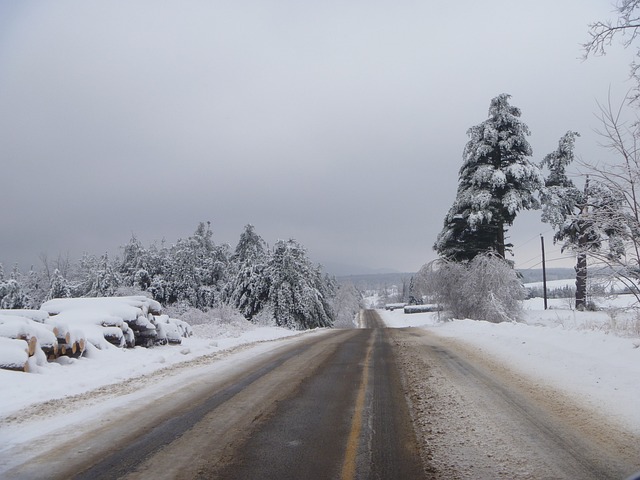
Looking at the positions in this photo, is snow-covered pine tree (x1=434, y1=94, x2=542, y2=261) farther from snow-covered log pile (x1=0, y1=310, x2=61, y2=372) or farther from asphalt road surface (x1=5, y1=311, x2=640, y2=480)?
snow-covered log pile (x1=0, y1=310, x2=61, y2=372)

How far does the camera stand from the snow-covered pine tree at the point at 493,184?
29.7 meters

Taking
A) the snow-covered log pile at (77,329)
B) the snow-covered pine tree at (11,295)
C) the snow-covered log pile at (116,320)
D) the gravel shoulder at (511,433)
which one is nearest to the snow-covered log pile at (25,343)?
the snow-covered log pile at (77,329)

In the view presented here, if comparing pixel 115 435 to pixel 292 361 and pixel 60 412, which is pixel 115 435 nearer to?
pixel 60 412

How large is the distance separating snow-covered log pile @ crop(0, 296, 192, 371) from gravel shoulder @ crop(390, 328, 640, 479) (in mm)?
7916

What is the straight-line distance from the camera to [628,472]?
14.3 ft

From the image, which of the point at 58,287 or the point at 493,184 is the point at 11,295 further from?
the point at 493,184

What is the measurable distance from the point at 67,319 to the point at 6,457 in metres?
9.35

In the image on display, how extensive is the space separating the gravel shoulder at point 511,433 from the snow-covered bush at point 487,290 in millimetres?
19477

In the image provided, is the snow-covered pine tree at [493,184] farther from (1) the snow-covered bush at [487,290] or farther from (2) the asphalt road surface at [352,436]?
(2) the asphalt road surface at [352,436]

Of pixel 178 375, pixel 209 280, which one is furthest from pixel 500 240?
pixel 209 280

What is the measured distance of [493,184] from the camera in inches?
1178

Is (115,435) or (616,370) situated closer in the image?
(115,435)

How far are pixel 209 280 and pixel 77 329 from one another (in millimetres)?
45604

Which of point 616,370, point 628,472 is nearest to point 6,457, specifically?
point 628,472
